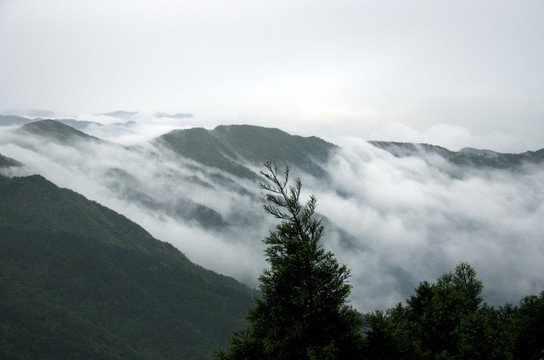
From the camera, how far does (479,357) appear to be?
28.3 metres

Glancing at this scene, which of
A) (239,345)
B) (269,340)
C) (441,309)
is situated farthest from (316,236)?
(441,309)

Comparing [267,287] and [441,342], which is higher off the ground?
[267,287]

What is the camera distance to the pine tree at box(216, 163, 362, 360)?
18688 mm

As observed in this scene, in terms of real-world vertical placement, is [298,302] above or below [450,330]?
above

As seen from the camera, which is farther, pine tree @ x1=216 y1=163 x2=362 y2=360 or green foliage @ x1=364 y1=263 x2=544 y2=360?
green foliage @ x1=364 y1=263 x2=544 y2=360

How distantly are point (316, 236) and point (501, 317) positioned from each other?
3049 centimetres

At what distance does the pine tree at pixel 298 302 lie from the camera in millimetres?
18688

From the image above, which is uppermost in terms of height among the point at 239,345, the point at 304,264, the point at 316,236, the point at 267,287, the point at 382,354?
the point at 316,236

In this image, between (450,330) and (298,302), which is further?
Answer: (450,330)

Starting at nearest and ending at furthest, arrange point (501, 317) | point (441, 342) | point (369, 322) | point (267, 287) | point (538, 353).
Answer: point (267, 287)
point (369, 322)
point (538, 353)
point (441, 342)
point (501, 317)

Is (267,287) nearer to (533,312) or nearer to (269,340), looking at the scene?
(269,340)

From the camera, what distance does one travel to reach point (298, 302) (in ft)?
61.9

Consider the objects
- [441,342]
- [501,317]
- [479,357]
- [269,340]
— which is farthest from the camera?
[501,317]

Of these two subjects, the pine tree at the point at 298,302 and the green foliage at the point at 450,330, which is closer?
the pine tree at the point at 298,302
